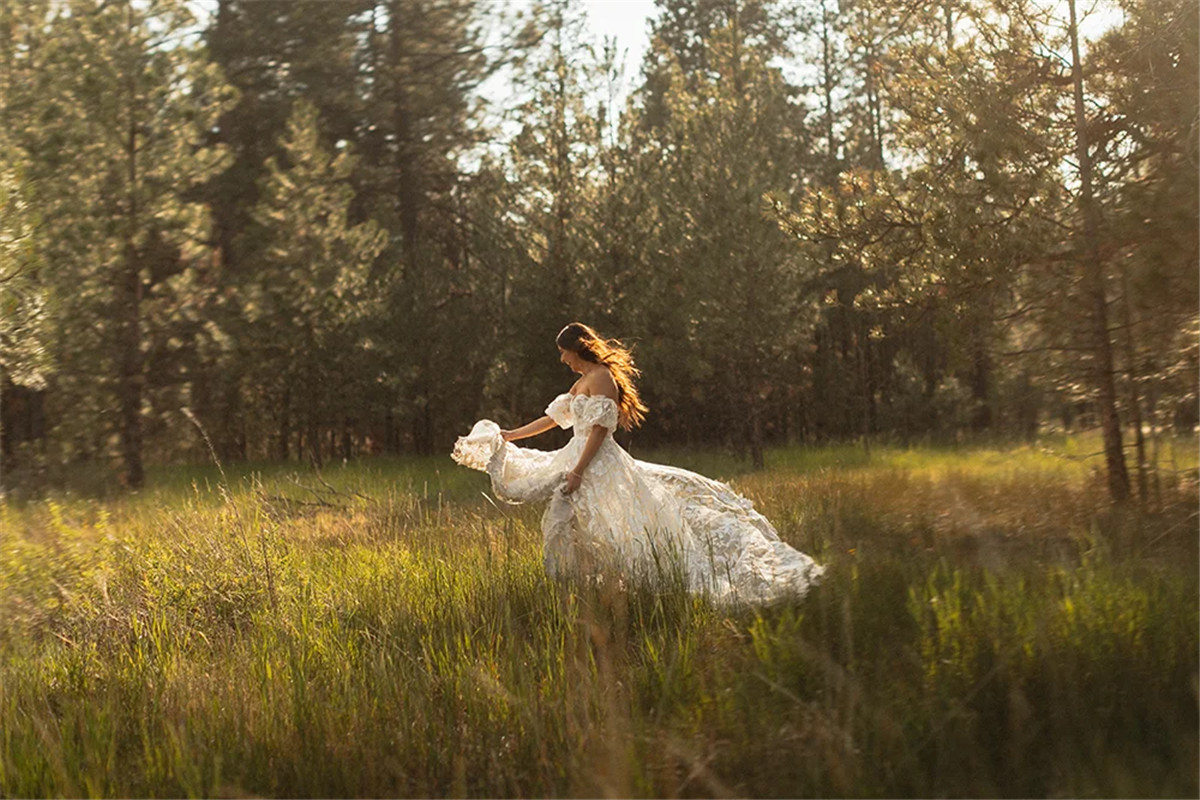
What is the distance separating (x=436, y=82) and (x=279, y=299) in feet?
22.4

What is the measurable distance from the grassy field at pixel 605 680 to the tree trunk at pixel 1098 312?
1463mm

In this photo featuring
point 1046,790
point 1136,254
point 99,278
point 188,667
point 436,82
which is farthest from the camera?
point 436,82

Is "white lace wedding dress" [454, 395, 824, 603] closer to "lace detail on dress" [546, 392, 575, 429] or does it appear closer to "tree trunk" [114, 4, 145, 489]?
"lace detail on dress" [546, 392, 575, 429]

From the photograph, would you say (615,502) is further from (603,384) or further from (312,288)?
(312,288)

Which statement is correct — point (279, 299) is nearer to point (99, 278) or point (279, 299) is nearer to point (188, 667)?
point (99, 278)

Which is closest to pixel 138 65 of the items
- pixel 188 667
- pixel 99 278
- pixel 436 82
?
pixel 99 278

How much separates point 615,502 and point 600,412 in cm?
60

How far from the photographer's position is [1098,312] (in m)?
8.64

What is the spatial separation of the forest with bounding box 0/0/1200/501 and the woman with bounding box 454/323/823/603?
3561 mm

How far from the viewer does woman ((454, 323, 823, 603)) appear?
20.3 ft

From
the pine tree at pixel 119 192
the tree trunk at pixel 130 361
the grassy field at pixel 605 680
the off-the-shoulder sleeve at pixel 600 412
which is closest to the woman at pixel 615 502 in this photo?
the off-the-shoulder sleeve at pixel 600 412

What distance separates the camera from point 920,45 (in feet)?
30.8

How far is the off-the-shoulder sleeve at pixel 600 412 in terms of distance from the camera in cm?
655

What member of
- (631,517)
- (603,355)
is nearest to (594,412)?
(603,355)
